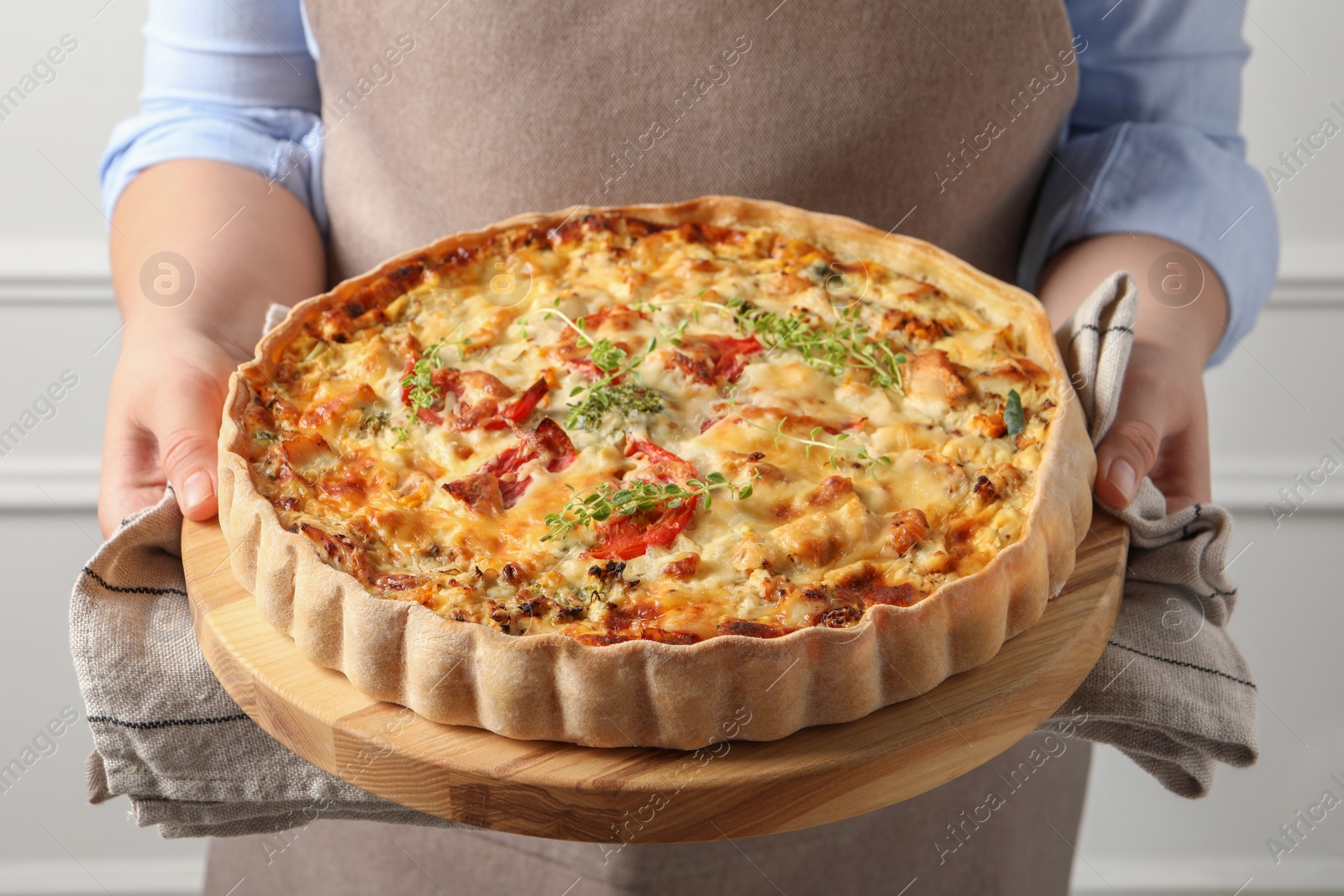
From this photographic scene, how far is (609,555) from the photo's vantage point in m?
1.84

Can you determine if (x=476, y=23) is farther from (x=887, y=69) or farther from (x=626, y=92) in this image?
(x=887, y=69)

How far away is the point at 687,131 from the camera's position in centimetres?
257

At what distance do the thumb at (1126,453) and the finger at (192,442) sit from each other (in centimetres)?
154

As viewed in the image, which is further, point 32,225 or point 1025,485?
point 32,225

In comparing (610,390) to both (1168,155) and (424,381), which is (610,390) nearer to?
(424,381)

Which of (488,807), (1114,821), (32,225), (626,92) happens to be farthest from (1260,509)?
(32,225)

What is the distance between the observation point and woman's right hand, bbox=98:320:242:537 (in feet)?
6.76

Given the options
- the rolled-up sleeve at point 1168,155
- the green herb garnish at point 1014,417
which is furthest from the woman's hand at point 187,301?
the rolled-up sleeve at point 1168,155

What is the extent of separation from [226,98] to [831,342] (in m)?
1.64

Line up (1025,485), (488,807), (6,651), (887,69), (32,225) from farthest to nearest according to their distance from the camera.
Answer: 1. (6,651)
2. (32,225)
3. (887,69)
4. (1025,485)
5. (488,807)

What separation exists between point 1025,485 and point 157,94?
7.32 feet

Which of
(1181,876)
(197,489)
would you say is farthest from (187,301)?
(1181,876)

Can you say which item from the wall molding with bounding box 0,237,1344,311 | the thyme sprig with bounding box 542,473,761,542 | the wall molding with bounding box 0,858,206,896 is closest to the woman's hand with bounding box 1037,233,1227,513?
the thyme sprig with bounding box 542,473,761,542

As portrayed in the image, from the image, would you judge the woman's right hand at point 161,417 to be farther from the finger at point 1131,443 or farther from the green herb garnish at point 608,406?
the finger at point 1131,443
